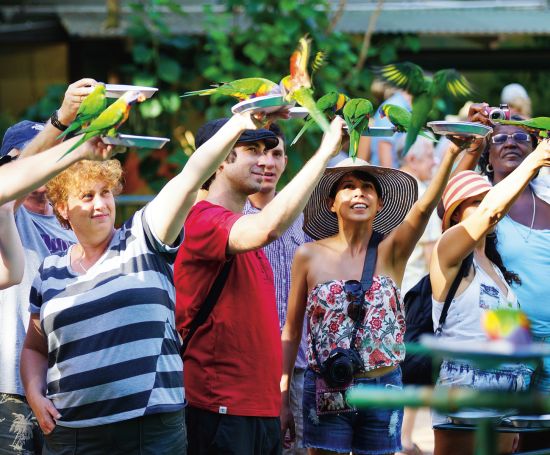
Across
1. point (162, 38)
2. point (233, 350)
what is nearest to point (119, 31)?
point (162, 38)

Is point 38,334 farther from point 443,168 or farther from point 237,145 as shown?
point 443,168

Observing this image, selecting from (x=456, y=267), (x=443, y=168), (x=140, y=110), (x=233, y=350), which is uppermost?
(x=140, y=110)

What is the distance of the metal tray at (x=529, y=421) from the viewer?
332cm

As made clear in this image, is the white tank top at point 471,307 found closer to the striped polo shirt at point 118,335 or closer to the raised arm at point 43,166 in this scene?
the striped polo shirt at point 118,335

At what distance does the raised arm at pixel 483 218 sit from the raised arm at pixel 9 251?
166 centimetres

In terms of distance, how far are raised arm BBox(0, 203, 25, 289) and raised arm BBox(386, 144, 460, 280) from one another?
4.96 feet

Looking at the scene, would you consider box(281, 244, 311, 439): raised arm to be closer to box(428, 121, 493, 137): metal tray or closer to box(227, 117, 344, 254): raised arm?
box(227, 117, 344, 254): raised arm

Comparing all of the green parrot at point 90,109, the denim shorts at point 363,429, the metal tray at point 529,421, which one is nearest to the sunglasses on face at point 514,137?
the denim shorts at point 363,429

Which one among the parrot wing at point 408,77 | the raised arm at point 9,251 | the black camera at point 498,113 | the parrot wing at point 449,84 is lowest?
the raised arm at point 9,251

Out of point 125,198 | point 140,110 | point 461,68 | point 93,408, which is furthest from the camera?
point 461,68

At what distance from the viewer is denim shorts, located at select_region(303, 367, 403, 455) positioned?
4125mm

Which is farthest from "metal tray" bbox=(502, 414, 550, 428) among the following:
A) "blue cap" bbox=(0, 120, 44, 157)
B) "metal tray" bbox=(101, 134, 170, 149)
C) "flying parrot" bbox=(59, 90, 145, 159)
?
"blue cap" bbox=(0, 120, 44, 157)

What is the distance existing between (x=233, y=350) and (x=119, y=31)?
5971mm

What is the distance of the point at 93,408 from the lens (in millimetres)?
3516
